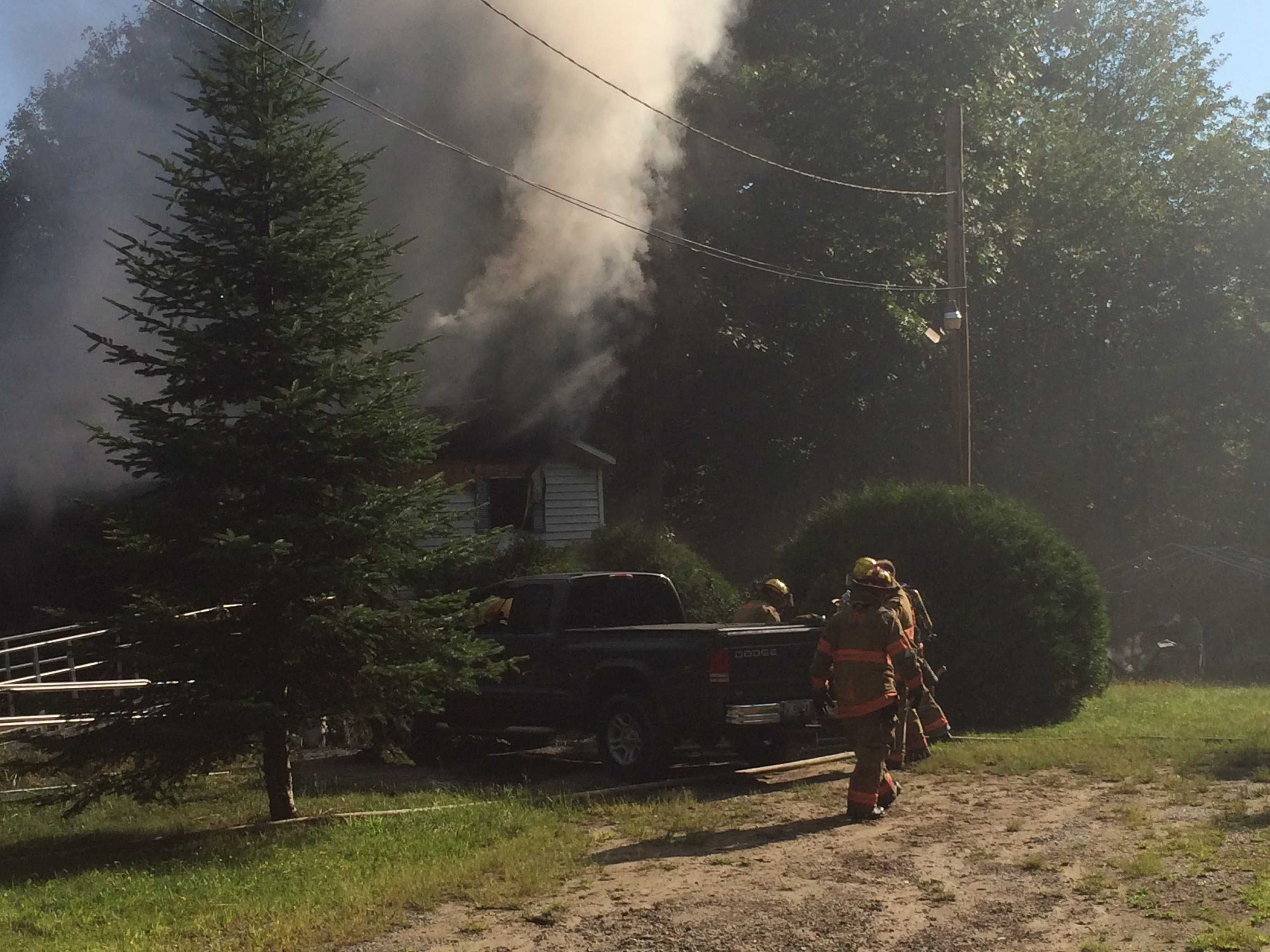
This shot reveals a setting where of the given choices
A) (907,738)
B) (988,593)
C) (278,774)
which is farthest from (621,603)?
(988,593)

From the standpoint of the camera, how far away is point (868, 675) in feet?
30.0

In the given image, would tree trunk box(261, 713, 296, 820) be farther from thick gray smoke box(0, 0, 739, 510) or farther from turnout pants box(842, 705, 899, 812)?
thick gray smoke box(0, 0, 739, 510)

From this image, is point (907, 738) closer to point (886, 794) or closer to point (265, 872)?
point (886, 794)

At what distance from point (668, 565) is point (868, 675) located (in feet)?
29.0

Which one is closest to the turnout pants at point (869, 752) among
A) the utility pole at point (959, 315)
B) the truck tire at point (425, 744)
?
the truck tire at point (425, 744)

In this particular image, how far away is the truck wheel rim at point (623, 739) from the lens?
1120 centimetres

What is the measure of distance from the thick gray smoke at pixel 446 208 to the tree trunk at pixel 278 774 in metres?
9.27

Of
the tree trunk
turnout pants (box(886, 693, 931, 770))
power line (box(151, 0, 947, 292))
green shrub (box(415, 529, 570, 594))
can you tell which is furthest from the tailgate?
power line (box(151, 0, 947, 292))

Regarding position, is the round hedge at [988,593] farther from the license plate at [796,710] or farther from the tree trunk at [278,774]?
the tree trunk at [278,774]

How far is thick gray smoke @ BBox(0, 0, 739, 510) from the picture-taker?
18.0 metres

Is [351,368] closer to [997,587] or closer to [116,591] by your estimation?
[116,591]

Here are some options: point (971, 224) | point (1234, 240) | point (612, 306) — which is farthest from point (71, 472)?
point (1234, 240)

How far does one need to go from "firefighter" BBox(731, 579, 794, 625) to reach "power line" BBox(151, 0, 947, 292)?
5682 mm

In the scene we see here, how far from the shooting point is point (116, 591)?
945 centimetres
